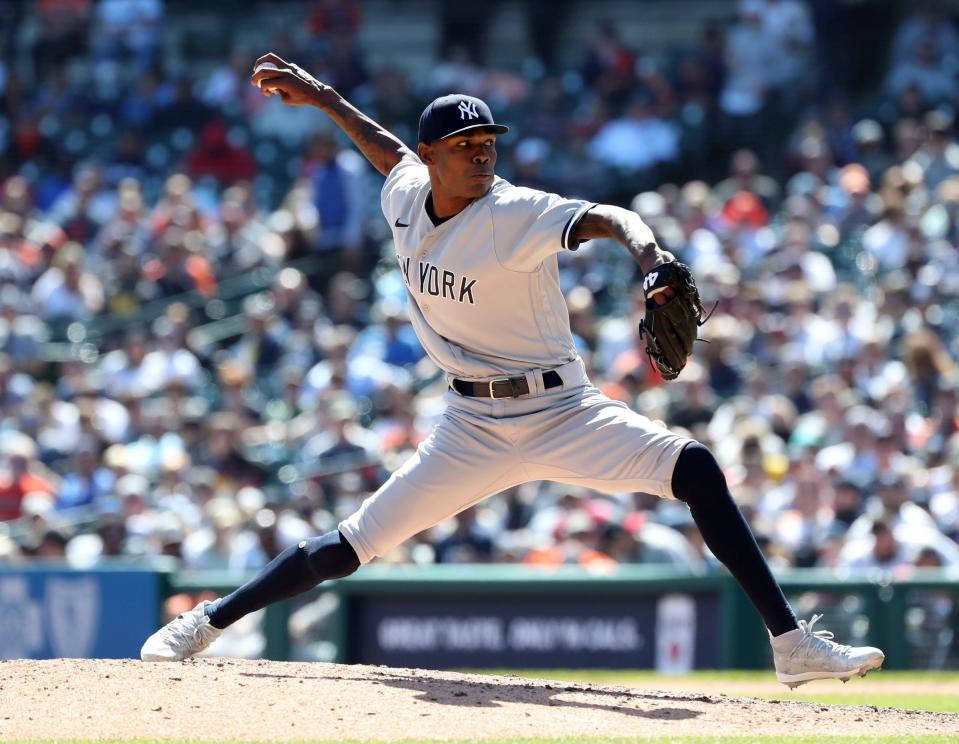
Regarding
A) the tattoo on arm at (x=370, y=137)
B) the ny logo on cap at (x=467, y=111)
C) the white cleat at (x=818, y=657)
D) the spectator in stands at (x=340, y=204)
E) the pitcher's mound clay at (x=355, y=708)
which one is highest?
the spectator in stands at (x=340, y=204)

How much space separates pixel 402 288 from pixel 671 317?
7933mm

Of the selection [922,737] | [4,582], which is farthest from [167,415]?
[922,737]

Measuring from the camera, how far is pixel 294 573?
5160mm

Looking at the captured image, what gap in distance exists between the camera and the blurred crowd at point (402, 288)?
9633 millimetres

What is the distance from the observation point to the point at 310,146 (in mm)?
14227

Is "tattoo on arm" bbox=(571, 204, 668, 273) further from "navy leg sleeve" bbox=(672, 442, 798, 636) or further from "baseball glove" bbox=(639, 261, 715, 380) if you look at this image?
"navy leg sleeve" bbox=(672, 442, 798, 636)

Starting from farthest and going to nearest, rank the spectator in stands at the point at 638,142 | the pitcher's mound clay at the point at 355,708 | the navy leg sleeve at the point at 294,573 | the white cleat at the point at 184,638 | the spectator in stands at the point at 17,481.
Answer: the spectator in stands at the point at 638,142 → the spectator in stands at the point at 17,481 → the white cleat at the point at 184,638 → the navy leg sleeve at the point at 294,573 → the pitcher's mound clay at the point at 355,708

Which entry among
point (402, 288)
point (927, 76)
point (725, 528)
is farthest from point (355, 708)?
point (927, 76)

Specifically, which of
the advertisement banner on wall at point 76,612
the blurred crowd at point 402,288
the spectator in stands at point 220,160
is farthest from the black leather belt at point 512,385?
the spectator in stands at point 220,160

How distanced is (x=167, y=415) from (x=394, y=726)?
7.19 m

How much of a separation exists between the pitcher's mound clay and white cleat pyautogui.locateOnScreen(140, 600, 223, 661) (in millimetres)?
65

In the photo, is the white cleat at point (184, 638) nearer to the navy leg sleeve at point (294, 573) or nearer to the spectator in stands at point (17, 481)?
the navy leg sleeve at point (294, 573)

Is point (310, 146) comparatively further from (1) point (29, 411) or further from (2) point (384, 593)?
(2) point (384, 593)

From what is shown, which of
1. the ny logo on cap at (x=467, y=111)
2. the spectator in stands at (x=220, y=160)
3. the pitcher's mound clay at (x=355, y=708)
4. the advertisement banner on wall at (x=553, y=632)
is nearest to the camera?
the pitcher's mound clay at (x=355, y=708)
